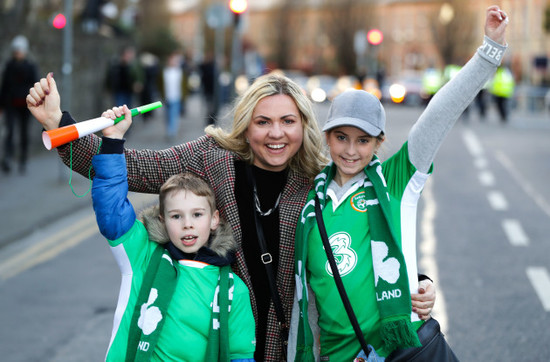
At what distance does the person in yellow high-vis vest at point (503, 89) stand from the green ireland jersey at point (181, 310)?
913 inches

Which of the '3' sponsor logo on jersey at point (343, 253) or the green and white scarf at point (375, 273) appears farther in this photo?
the '3' sponsor logo on jersey at point (343, 253)

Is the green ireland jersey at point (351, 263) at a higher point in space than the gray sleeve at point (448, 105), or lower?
lower

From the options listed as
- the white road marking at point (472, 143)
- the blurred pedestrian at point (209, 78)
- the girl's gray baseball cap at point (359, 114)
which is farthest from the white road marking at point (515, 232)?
the blurred pedestrian at point (209, 78)

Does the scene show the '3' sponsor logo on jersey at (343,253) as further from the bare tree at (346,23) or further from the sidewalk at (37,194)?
the bare tree at (346,23)

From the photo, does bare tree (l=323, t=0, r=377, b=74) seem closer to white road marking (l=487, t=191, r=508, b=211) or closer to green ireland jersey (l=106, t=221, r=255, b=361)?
white road marking (l=487, t=191, r=508, b=211)

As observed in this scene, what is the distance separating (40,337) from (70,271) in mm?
1809

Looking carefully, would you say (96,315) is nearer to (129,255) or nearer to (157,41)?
(129,255)

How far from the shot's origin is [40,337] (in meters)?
5.09

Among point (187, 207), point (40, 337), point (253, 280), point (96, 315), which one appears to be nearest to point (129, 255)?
point (187, 207)

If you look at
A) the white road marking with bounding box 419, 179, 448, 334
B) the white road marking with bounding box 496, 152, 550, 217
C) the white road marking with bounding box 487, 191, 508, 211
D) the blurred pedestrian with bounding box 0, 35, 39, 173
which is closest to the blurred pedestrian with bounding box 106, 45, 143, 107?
the blurred pedestrian with bounding box 0, 35, 39, 173

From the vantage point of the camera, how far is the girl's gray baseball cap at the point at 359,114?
2.92 meters

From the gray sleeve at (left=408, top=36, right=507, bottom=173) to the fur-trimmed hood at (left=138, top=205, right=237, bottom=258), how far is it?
0.74 metres

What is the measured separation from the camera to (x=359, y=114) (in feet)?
9.62

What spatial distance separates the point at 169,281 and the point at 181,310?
0.11 metres
